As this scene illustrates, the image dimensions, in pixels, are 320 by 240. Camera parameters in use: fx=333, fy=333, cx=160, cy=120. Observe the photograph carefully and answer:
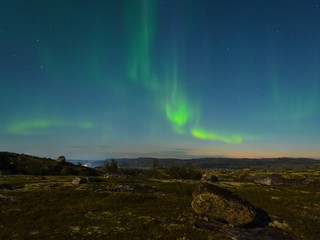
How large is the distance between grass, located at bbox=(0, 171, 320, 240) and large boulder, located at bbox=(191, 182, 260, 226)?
197 cm

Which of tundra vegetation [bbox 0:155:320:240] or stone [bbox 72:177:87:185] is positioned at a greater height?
stone [bbox 72:177:87:185]

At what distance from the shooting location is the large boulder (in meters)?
37.3

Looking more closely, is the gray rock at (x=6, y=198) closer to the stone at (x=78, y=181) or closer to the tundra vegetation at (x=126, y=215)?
the tundra vegetation at (x=126, y=215)

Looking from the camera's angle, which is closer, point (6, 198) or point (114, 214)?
point (114, 214)

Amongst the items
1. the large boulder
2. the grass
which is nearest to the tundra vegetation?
the grass

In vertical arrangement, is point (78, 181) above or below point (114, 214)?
above

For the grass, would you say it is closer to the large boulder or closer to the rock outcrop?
the large boulder

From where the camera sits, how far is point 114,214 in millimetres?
39094

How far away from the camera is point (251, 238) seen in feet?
109

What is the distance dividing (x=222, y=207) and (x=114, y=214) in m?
12.6

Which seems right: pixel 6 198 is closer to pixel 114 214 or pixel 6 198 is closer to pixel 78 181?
pixel 78 181

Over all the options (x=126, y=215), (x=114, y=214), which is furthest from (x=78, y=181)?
(x=126, y=215)

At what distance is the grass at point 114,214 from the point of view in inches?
1272

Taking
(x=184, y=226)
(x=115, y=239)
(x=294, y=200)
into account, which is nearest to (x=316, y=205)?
(x=294, y=200)
